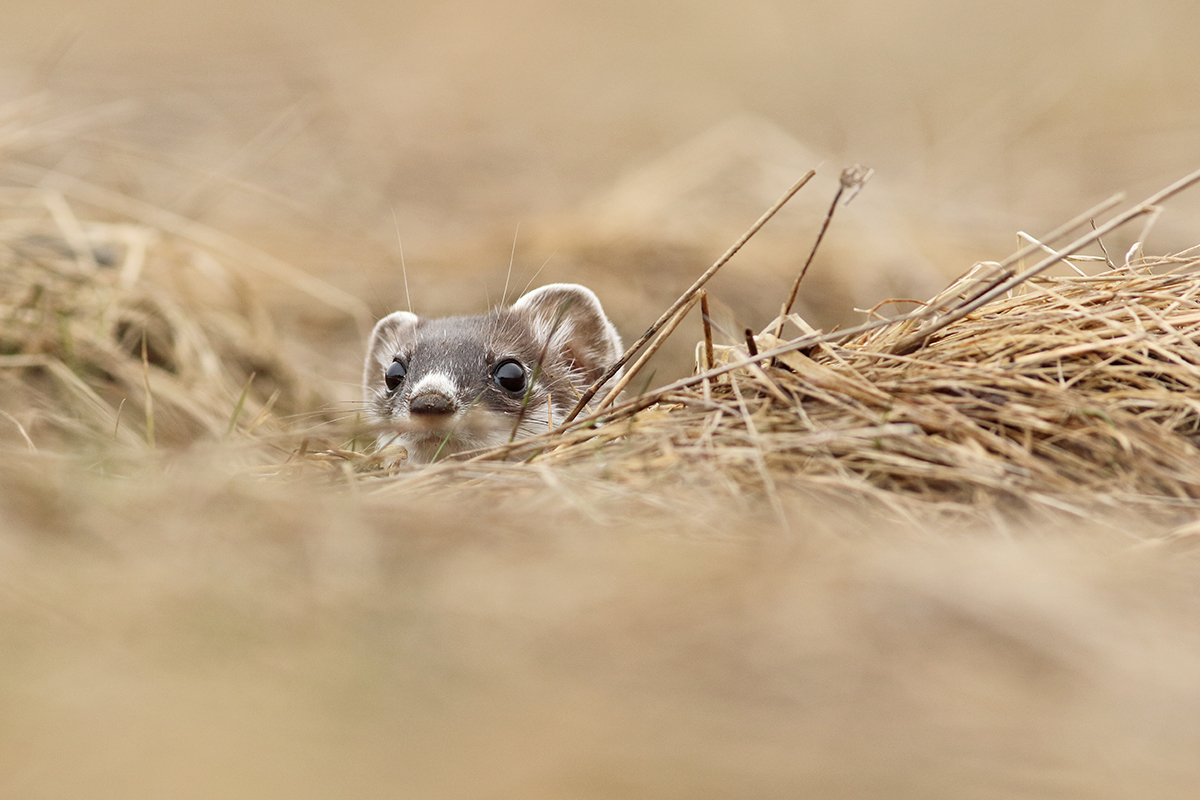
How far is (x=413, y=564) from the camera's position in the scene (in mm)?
2357

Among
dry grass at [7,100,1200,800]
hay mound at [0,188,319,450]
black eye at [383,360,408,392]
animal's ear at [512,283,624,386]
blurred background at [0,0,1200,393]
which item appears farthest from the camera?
blurred background at [0,0,1200,393]

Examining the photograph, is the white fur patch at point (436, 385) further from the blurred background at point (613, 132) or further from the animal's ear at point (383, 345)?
the blurred background at point (613, 132)

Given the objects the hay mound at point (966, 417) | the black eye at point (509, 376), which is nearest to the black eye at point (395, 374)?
the black eye at point (509, 376)

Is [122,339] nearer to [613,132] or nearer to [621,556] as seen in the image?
[621,556]

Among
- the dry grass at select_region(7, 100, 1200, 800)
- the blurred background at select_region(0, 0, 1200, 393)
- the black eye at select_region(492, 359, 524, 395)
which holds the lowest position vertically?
the dry grass at select_region(7, 100, 1200, 800)

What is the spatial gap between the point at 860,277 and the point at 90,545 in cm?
578

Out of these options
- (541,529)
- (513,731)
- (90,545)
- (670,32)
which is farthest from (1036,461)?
(670,32)

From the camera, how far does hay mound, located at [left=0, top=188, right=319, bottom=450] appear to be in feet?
13.6

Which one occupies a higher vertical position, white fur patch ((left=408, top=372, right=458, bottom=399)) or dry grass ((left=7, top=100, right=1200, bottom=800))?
white fur patch ((left=408, top=372, right=458, bottom=399))

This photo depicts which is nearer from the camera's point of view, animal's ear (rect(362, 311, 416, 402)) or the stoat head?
the stoat head

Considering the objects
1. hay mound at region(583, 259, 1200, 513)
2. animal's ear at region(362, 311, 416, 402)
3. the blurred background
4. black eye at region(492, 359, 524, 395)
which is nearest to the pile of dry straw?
hay mound at region(583, 259, 1200, 513)

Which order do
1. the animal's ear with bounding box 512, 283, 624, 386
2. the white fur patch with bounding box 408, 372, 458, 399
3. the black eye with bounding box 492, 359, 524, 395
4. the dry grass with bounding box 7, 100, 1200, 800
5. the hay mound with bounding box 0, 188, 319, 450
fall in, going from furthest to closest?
the animal's ear with bounding box 512, 283, 624, 386, the black eye with bounding box 492, 359, 524, 395, the hay mound with bounding box 0, 188, 319, 450, the white fur patch with bounding box 408, 372, 458, 399, the dry grass with bounding box 7, 100, 1200, 800

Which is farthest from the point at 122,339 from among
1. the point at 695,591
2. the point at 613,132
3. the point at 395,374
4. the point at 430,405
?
the point at 613,132

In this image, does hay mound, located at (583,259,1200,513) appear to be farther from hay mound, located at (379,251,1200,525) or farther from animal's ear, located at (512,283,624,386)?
animal's ear, located at (512,283,624,386)
